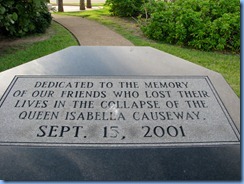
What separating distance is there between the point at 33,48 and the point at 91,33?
1.61 meters

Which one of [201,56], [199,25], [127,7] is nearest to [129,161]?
[201,56]

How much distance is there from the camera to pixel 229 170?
2510mm

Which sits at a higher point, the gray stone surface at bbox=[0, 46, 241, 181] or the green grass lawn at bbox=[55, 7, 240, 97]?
the green grass lawn at bbox=[55, 7, 240, 97]

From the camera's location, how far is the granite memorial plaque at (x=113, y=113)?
2801mm

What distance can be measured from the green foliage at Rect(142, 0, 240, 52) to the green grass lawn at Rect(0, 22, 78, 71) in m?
1.86

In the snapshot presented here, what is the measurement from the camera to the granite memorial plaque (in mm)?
2801

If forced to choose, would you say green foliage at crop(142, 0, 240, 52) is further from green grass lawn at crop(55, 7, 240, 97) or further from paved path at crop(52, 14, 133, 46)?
paved path at crop(52, 14, 133, 46)

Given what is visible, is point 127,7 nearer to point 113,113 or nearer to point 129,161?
point 113,113

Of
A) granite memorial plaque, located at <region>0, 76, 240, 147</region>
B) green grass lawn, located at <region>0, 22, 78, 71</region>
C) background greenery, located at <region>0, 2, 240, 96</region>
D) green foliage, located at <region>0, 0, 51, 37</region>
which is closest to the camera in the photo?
granite memorial plaque, located at <region>0, 76, 240, 147</region>

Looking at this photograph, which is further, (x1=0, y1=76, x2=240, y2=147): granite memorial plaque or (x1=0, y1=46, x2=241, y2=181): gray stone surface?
(x1=0, y1=76, x2=240, y2=147): granite memorial plaque

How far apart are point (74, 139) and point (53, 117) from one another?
1.17ft

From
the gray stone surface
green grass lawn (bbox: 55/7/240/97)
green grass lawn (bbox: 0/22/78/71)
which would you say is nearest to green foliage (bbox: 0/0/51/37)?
green grass lawn (bbox: 0/22/78/71)

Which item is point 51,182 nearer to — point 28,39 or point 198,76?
point 198,76

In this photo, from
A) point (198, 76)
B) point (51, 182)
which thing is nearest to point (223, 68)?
point (198, 76)
